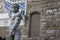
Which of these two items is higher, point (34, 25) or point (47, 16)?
point (47, 16)

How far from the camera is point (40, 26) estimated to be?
11555 millimetres

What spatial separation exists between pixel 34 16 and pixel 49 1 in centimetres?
91

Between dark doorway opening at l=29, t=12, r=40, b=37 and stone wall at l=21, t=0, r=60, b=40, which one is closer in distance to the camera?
stone wall at l=21, t=0, r=60, b=40

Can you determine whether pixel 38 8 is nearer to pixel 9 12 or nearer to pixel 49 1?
pixel 49 1

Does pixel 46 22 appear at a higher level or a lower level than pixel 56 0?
lower

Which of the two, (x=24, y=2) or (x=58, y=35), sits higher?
(x=24, y=2)

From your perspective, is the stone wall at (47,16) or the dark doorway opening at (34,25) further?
the dark doorway opening at (34,25)

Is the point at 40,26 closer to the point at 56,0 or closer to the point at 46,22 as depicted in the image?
the point at 46,22

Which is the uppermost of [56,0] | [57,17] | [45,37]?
[56,0]

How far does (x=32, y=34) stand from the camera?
11.6m

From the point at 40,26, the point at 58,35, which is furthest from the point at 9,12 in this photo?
the point at 58,35

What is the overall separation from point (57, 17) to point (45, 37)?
993 mm

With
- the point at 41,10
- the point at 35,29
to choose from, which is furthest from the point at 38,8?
the point at 35,29

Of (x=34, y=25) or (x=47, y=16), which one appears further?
(x=34, y=25)
